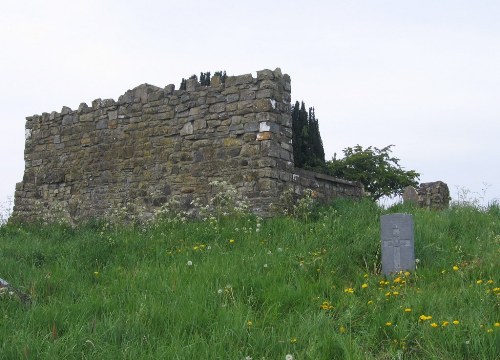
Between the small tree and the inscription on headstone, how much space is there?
1857cm

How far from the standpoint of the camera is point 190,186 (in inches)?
394

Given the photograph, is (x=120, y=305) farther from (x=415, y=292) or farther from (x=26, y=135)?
(x=26, y=135)

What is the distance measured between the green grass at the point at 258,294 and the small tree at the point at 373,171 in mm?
→ 17382

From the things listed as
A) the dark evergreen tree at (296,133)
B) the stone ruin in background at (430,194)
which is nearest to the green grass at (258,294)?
the stone ruin in background at (430,194)

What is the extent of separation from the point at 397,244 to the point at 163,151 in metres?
5.05

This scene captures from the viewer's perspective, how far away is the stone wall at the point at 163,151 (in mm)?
9453

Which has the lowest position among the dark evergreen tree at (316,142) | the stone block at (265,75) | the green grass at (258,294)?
the green grass at (258,294)

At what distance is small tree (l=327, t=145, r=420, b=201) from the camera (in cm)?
2591

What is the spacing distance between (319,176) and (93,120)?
4.29 metres

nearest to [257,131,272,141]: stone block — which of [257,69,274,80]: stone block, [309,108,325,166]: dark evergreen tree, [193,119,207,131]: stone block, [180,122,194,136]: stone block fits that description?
[257,69,274,80]: stone block

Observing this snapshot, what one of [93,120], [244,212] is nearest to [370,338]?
[244,212]

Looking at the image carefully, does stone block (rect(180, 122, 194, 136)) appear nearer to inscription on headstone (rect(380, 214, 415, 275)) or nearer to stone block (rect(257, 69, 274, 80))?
stone block (rect(257, 69, 274, 80))

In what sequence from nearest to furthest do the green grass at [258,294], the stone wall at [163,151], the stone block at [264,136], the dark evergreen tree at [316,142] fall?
the green grass at [258,294], the stone block at [264,136], the stone wall at [163,151], the dark evergreen tree at [316,142]

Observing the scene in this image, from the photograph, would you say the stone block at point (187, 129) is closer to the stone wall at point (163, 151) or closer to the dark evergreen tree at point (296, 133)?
the stone wall at point (163, 151)
